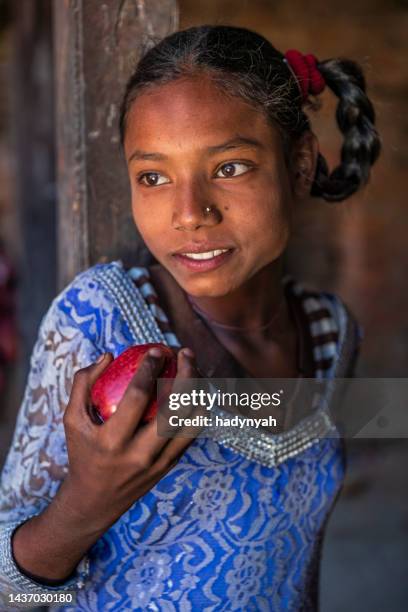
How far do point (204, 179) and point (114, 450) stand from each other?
0.52m

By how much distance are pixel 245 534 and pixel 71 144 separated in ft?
3.05

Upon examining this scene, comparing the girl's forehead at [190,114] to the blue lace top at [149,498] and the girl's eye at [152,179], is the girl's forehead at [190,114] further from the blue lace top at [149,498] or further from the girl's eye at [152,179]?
the blue lace top at [149,498]

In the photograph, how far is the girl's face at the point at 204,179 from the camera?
1.29m

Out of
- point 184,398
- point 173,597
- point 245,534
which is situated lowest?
point 173,597

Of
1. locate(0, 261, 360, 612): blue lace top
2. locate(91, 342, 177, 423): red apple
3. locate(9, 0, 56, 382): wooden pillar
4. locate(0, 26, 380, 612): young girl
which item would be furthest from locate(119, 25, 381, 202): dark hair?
locate(9, 0, 56, 382): wooden pillar

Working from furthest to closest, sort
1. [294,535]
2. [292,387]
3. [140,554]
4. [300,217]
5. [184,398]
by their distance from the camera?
1. [300,217]
2. [292,387]
3. [294,535]
4. [140,554]
5. [184,398]

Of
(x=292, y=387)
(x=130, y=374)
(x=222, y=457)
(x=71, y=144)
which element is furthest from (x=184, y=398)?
(x=71, y=144)

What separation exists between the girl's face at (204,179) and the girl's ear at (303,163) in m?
0.13

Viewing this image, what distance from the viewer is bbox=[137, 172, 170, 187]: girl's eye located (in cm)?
133

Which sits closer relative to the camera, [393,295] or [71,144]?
[71,144]

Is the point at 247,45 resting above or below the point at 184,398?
above

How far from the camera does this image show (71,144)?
66.3 inches

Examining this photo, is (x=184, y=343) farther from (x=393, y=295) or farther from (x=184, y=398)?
(x=393, y=295)

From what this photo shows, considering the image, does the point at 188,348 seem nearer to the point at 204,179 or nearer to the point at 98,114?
the point at 204,179
